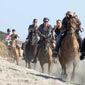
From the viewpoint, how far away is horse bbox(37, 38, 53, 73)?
26438mm

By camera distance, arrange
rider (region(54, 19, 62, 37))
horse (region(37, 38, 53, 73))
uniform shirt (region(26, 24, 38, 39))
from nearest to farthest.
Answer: horse (region(37, 38, 53, 73)), rider (region(54, 19, 62, 37)), uniform shirt (region(26, 24, 38, 39))

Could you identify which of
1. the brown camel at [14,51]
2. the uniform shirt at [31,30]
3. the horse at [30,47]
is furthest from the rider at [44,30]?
the brown camel at [14,51]

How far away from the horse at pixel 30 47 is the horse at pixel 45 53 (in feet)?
9.16

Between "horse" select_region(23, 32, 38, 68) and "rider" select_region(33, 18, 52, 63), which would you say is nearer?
"rider" select_region(33, 18, 52, 63)

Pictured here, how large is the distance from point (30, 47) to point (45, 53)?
3971 mm

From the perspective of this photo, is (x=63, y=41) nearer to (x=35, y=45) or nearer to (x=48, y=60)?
(x=48, y=60)

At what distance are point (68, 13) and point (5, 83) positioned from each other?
671 cm

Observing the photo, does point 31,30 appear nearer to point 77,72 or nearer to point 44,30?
point 44,30

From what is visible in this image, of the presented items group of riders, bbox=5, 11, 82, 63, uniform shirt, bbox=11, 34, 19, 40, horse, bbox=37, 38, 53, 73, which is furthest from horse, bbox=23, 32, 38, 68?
uniform shirt, bbox=11, 34, 19, 40

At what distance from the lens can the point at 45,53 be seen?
26.6 m

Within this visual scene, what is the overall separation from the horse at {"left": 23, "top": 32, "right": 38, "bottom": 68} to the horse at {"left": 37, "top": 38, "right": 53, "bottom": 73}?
2.79 m

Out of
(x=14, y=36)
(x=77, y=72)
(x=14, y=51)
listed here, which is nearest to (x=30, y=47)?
(x=14, y=51)

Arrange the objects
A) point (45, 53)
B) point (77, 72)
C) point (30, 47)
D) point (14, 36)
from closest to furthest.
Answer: point (77, 72) < point (45, 53) < point (30, 47) < point (14, 36)

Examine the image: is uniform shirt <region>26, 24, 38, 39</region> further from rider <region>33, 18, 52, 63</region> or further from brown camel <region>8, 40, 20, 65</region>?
brown camel <region>8, 40, 20, 65</region>
